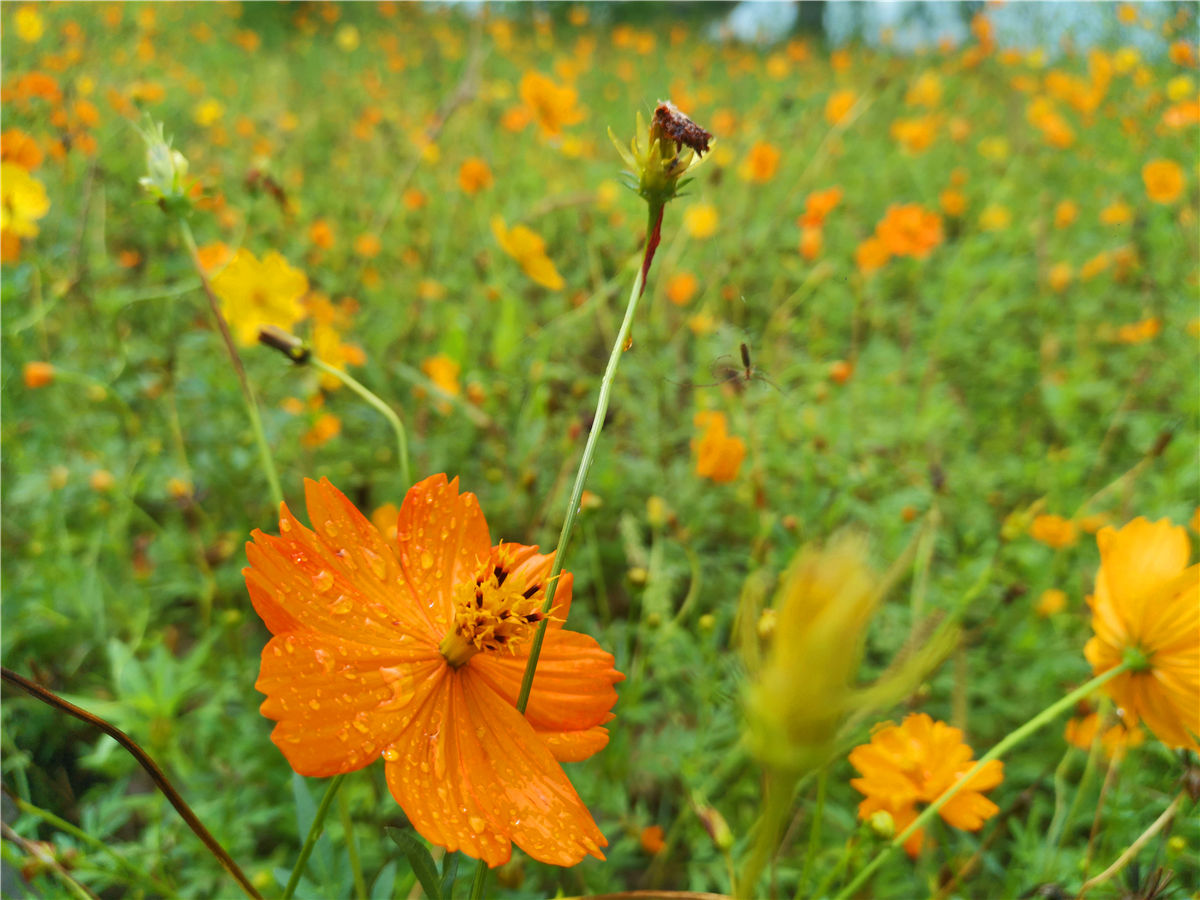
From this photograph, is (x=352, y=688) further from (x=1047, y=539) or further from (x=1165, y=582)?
(x=1047, y=539)

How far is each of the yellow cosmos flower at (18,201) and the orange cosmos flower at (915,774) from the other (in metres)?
1.44

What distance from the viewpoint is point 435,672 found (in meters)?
0.49

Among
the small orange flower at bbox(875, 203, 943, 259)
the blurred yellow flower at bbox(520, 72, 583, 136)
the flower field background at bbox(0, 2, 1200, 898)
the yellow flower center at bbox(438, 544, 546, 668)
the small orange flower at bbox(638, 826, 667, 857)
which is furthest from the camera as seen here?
the small orange flower at bbox(875, 203, 943, 259)

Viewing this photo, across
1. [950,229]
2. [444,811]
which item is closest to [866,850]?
[444,811]

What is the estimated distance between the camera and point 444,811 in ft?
1.40

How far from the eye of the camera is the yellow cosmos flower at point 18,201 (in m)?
1.15

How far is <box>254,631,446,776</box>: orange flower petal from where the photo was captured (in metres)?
0.40

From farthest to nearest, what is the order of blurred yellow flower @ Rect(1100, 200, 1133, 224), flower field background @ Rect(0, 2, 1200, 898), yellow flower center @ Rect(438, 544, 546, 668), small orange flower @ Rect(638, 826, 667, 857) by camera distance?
blurred yellow flower @ Rect(1100, 200, 1133, 224) → small orange flower @ Rect(638, 826, 667, 857) → flower field background @ Rect(0, 2, 1200, 898) → yellow flower center @ Rect(438, 544, 546, 668)

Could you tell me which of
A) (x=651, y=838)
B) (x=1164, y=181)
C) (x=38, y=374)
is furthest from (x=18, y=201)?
(x=1164, y=181)

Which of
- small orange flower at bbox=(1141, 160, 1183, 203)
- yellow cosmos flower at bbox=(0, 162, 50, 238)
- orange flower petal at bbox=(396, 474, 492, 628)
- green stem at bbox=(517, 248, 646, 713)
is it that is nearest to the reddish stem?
green stem at bbox=(517, 248, 646, 713)

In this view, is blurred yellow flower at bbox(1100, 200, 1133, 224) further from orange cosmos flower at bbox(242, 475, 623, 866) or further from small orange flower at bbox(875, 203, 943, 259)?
orange cosmos flower at bbox(242, 475, 623, 866)

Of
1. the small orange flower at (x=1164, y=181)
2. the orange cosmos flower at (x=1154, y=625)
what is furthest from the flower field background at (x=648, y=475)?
the small orange flower at (x=1164, y=181)

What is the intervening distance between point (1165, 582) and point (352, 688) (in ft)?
1.94

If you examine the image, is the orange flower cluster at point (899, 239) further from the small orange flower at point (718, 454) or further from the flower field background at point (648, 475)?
the small orange flower at point (718, 454)
